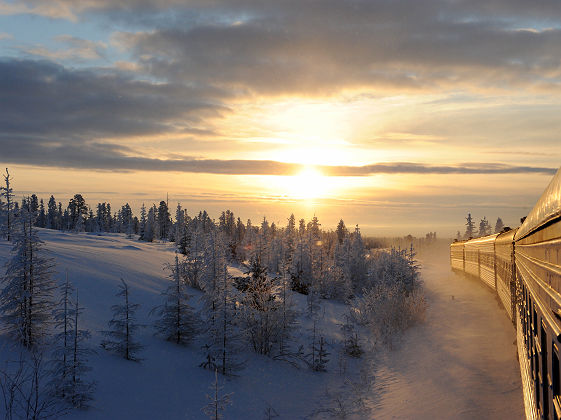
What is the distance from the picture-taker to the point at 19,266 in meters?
15.8

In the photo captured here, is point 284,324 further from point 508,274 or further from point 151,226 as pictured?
point 151,226

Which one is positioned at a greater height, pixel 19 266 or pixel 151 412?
pixel 19 266

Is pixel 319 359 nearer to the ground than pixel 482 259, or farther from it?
nearer to the ground

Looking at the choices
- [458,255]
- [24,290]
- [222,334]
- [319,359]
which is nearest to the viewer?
[24,290]

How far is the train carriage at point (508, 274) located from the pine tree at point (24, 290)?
52.3 feet

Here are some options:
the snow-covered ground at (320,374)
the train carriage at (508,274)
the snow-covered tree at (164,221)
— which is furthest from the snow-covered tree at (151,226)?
the train carriage at (508,274)

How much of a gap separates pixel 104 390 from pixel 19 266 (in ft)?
18.3

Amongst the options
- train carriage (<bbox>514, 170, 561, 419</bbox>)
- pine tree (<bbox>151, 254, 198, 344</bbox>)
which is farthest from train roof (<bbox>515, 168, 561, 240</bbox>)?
pine tree (<bbox>151, 254, 198, 344</bbox>)

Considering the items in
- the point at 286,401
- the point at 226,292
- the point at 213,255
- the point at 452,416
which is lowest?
the point at 286,401

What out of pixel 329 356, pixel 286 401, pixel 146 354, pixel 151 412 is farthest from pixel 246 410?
pixel 329 356

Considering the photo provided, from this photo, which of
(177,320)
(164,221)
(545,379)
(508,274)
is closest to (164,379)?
(177,320)

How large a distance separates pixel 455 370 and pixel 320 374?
27.4 ft

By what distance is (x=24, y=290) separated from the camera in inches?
623

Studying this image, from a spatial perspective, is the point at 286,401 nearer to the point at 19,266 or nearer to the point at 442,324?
the point at 442,324
